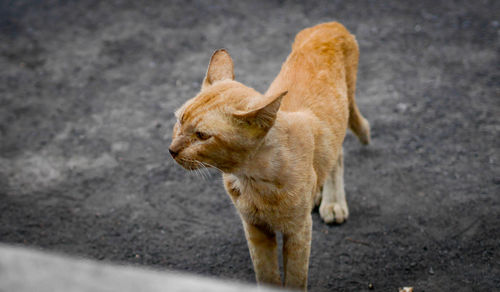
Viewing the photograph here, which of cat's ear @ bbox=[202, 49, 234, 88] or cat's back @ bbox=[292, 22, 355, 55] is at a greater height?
cat's ear @ bbox=[202, 49, 234, 88]

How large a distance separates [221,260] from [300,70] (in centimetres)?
145

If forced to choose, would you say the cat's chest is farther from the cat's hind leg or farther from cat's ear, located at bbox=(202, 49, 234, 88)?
the cat's hind leg

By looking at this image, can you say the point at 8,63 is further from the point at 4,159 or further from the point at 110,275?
the point at 110,275

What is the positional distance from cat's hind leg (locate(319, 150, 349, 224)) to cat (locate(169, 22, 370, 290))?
2.03ft

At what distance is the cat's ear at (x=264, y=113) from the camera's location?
6.09ft

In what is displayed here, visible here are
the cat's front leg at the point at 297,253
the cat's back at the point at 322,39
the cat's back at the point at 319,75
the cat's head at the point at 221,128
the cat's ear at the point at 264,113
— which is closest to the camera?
the cat's ear at the point at 264,113

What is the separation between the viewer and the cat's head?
6.50ft

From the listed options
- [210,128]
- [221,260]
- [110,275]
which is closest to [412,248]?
[221,260]

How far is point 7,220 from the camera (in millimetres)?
3510

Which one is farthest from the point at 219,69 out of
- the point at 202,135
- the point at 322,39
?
the point at 322,39

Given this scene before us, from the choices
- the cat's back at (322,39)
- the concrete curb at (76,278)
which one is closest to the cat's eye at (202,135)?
the concrete curb at (76,278)

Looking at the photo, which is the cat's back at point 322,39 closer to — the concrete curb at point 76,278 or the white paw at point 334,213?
the white paw at point 334,213

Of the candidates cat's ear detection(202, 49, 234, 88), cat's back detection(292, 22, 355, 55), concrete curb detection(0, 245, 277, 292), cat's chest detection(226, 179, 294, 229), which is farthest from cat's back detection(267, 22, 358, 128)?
concrete curb detection(0, 245, 277, 292)

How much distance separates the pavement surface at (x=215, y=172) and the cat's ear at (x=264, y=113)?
1506 mm
